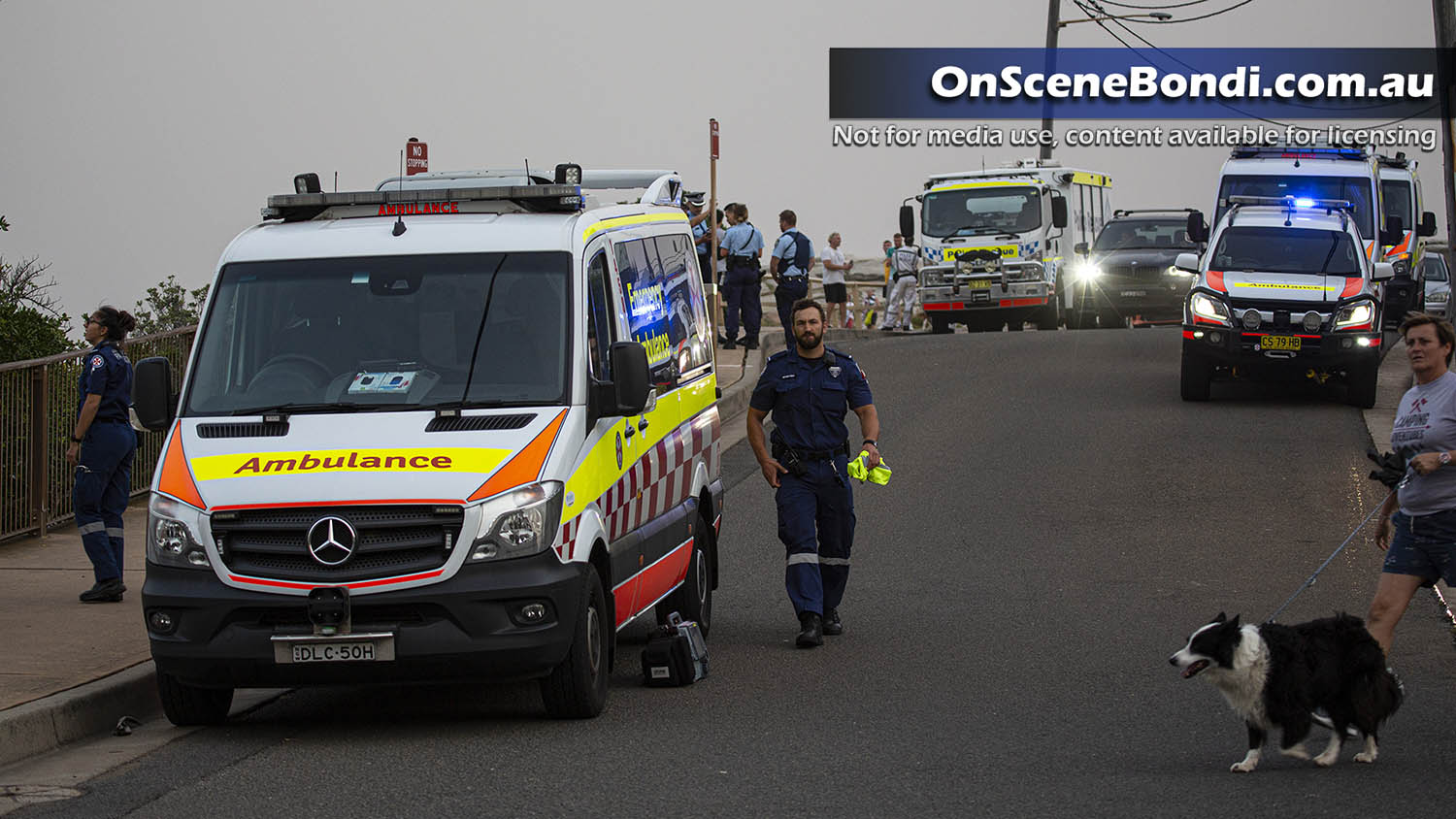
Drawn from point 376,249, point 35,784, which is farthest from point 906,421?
point 35,784

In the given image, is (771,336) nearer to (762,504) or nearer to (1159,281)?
(1159,281)

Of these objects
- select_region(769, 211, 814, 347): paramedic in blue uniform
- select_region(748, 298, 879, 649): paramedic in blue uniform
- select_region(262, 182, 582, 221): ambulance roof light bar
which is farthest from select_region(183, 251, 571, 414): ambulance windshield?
select_region(769, 211, 814, 347): paramedic in blue uniform

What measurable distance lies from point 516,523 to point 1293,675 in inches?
124

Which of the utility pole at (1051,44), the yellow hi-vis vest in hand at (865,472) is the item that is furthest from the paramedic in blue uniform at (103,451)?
the utility pole at (1051,44)

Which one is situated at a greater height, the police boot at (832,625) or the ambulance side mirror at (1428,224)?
the ambulance side mirror at (1428,224)

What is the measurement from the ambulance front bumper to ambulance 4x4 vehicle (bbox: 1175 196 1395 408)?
44.1ft

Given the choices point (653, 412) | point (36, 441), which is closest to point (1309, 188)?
point (36, 441)

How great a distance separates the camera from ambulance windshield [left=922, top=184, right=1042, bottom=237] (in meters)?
32.3

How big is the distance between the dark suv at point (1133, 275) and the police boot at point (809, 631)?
24.4m

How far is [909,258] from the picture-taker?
1366 inches

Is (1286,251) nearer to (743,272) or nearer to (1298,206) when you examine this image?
(1298,206)

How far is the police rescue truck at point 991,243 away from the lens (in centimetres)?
3216

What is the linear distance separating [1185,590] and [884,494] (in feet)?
14.0

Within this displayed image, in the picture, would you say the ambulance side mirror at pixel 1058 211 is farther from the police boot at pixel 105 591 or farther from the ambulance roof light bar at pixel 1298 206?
the police boot at pixel 105 591
